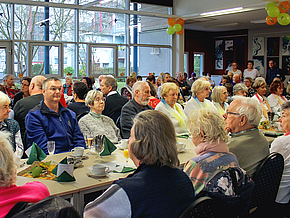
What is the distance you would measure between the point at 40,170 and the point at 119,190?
1.12m

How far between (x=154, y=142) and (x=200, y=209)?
1.27 feet

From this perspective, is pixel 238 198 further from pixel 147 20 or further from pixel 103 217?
pixel 147 20

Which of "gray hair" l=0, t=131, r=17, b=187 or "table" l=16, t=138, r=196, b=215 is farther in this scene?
"table" l=16, t=138, r=196, b=215

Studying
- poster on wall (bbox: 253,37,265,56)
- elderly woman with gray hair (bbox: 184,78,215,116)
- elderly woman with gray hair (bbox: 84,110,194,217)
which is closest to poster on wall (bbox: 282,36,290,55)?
poster on wall (bbox: 253,37,265,56)

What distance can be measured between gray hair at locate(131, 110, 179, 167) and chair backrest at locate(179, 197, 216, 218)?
0.22 meters

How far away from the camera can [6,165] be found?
1.30 meters


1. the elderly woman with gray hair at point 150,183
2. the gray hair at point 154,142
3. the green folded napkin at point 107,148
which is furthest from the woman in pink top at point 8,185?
the green folded napkin at point 107,148

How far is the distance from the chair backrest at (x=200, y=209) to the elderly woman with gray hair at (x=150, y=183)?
6cm

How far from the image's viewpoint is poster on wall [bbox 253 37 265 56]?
1684cm

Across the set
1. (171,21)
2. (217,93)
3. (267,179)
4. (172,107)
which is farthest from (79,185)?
(171,21)

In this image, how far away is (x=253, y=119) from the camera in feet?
8.61

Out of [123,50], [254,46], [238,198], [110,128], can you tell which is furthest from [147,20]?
[238,198]

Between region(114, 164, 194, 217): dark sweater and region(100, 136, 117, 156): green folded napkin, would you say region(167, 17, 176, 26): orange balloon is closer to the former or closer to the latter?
region(100, 136, 117, 156): green folded napkin

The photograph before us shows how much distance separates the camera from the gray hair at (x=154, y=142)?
1.51 m
